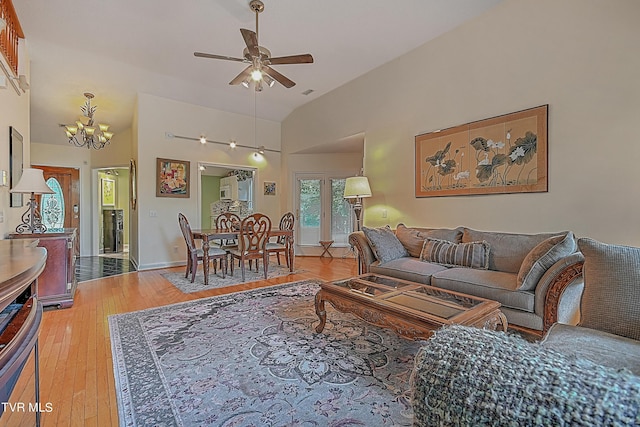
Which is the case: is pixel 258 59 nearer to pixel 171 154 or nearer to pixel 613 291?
pixel 613 291

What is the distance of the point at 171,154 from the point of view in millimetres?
5430

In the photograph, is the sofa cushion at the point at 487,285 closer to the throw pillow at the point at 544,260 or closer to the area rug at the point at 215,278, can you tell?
the throw pillow at the point at 544,260

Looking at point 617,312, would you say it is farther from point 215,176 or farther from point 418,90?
point 215,176

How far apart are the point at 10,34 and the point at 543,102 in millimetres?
5417

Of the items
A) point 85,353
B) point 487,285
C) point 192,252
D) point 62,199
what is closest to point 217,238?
point 192,252

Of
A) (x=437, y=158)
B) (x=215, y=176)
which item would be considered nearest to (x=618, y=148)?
(x=437, y=158)

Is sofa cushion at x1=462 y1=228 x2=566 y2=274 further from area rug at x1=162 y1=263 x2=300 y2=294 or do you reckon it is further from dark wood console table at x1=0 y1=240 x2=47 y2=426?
dark wood console table at x1=0 y1=240 x2=47 y2=426

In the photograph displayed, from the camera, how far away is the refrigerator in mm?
7609

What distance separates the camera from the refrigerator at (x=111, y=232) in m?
7.61

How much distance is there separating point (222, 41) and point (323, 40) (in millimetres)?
1293

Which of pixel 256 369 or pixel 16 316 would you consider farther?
pixel 256 369

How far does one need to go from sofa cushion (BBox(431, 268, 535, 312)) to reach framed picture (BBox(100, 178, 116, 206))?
8489 mm

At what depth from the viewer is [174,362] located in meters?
2.03

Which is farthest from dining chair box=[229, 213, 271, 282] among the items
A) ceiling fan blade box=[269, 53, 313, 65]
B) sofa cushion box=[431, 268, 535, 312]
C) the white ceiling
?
sofa cushion box=[431, 268, 535, 312]
